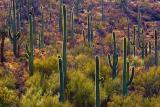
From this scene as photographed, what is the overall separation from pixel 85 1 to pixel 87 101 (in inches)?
1427

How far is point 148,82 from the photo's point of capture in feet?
75.0

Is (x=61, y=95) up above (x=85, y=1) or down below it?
below

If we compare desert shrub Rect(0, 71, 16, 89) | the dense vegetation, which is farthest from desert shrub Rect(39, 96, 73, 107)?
desert shrub Rect(0, 71, 16, 89)

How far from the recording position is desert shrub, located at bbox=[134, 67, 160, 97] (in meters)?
22.4

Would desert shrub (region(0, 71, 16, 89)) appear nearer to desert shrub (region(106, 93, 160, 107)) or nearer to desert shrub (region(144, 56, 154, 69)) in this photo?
desert shrub (region(106, 93, 160, 107))

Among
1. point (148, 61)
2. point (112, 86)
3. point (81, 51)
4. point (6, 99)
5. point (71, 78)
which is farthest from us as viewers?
point (81, 51)

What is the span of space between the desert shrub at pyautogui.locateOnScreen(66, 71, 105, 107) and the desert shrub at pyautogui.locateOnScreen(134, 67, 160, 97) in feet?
11.4

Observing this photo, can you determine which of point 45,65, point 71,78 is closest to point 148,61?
point 45,65

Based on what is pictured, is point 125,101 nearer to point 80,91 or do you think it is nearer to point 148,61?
point 80,91

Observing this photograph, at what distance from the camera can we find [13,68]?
973 inches

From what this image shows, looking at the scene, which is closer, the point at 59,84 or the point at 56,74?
the point at 59,84

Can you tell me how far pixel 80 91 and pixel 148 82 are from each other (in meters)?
5.21

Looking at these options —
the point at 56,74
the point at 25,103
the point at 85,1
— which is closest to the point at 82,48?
the point at 56,74

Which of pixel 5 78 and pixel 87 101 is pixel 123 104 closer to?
pixel 87 101
